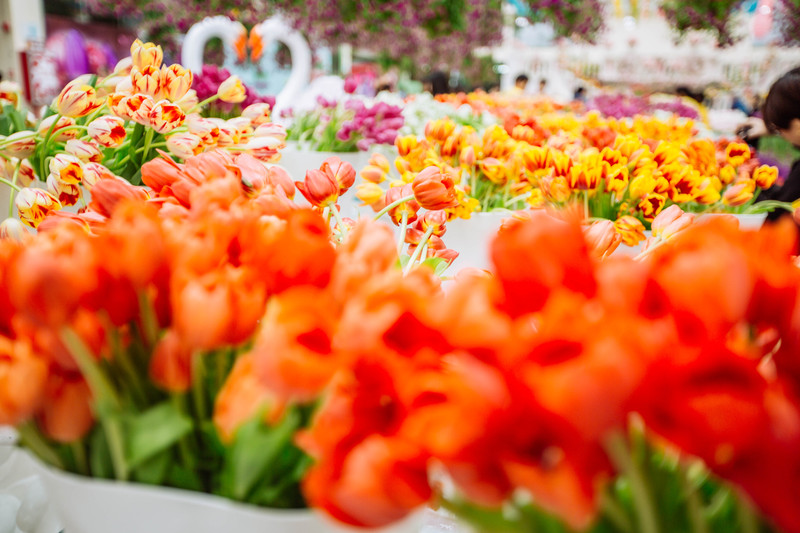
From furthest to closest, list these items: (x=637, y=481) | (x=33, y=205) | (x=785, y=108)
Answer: (x=785, y=108), (x=33, y=205), (x=637, y=481)

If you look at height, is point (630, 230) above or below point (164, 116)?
below

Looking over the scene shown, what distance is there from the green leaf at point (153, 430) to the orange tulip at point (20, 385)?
0.13ft

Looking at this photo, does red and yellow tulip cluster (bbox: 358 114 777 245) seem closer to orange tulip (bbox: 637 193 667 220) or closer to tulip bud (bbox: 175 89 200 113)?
orange tulip (bbox: 637 193 667 220)

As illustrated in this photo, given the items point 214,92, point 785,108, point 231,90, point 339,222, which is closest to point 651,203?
point 339,222

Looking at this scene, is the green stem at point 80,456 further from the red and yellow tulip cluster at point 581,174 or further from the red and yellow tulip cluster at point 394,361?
the red and yellow tulip cluster at point 581,174

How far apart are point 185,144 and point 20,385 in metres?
0.45

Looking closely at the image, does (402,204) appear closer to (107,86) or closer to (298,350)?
(298,350)

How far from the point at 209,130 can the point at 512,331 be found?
23.0 inches

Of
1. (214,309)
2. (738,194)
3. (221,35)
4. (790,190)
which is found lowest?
(790,190)

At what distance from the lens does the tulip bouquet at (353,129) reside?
55.0 inches

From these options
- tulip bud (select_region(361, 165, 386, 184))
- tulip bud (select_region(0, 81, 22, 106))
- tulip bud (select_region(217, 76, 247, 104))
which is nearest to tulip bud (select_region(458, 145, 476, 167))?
tulip bud (select_region(361, 165, 386, 184))

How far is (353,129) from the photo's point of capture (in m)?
1.40

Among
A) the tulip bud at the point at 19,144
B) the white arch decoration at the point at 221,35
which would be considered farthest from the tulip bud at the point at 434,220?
the white arch decoration at the point at 221,35

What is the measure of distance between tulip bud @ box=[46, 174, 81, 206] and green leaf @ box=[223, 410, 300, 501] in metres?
0.51
